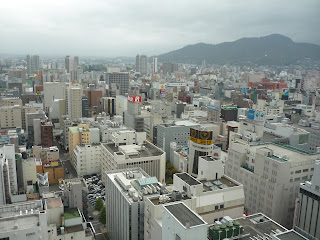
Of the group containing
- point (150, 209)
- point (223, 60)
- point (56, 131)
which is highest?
point (223, 60)

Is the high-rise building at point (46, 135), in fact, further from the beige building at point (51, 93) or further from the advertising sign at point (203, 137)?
the beige building at point (51, 93)

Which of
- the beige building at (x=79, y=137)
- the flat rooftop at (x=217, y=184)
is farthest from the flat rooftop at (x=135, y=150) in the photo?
the flat rooftop at (x=217, y=184)

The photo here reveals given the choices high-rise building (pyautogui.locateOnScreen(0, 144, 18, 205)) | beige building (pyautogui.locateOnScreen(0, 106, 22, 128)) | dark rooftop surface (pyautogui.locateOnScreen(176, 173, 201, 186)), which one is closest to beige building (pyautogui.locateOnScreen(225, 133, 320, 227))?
dark rooftop surface (pyautogui.locateOnScreen(176, 173, 201, 186))

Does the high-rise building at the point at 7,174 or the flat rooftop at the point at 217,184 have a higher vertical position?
the flat rooftop at the point at 217,184

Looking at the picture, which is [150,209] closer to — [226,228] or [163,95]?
[226,228]

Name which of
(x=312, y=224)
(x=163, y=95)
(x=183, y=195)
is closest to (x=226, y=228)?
(x=183, y=195)

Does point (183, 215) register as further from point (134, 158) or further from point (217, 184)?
point (134, 158)
